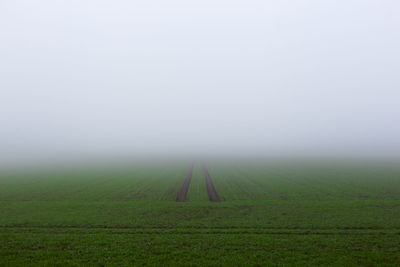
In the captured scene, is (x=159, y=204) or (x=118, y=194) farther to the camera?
(x=118, y=194)

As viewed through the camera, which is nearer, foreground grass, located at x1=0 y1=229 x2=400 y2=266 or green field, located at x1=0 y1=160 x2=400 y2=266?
foreground grass, located at x1=0 y1=229 x2=400 y2=266

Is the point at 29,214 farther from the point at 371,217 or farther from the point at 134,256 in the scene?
the point at 371,217

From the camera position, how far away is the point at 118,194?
27578 millimetres

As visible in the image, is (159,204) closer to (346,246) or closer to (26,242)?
(26,242)

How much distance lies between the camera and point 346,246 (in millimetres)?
12570

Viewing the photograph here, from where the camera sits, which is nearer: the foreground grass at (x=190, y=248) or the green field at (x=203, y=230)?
the foreground grass at (x=190, y=248)

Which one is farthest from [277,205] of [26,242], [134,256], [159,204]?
[26,242]

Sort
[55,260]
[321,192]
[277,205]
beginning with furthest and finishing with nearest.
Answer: [321,192] < [277,205] < [55,260]

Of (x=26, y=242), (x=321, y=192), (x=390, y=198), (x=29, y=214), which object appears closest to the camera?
(x=26, y=242)

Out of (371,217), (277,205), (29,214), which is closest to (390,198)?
(371,217)

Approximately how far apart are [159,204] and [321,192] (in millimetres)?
23389

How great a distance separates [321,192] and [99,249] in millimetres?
28917

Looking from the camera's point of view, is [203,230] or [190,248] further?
[203,230]

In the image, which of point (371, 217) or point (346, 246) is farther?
point (371, 217)
